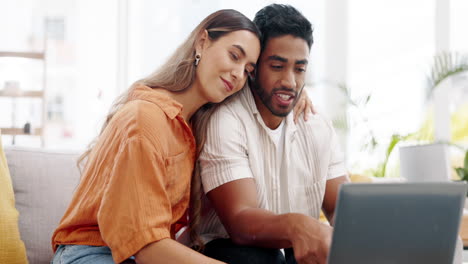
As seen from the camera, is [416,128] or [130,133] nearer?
[130,133]

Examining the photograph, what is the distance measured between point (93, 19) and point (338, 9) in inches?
83.9

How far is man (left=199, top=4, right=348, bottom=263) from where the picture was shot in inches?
58.2

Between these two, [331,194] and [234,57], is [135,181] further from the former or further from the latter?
[331,194]

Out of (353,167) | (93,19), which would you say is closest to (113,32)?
(93,19)

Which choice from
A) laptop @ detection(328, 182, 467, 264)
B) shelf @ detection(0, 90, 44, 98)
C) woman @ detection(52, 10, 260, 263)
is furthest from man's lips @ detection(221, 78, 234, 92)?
shelf @ detection(0, 90, 44, 98)

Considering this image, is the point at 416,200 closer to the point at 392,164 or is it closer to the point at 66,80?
the point at 392,164

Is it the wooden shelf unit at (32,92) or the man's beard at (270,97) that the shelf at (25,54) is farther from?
the man's beard at (270,97)

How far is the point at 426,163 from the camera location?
2484 millimetres

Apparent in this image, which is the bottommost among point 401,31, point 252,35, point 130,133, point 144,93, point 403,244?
point 403,244

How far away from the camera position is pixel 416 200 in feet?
3.27

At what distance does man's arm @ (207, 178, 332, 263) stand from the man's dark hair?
0.45 meters

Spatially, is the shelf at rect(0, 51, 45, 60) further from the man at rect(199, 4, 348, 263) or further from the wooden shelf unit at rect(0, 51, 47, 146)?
the man at rect(199, 4, 348, 263)

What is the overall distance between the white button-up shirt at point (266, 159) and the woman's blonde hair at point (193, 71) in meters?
0.03

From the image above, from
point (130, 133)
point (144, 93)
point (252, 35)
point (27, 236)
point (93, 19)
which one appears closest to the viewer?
point (130, 133)
